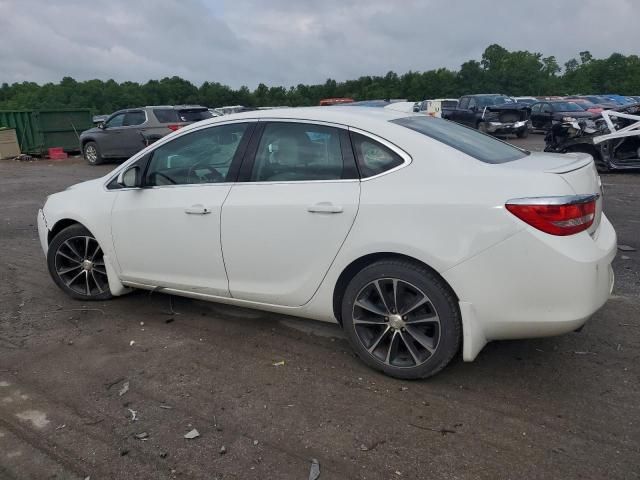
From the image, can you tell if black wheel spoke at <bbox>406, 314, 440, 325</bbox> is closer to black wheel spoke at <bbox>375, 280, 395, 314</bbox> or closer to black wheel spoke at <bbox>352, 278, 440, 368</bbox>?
black wheel spoke at <bbox>352, 278, 440, 368</bbox>

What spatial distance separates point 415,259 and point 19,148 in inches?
870

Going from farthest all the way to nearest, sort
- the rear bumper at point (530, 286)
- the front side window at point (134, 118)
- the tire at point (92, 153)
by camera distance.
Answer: the tire at point (92, 153) → the front side window at point (134, 118) → the rear bumper at point (530, 286)

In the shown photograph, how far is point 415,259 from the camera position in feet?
10.3

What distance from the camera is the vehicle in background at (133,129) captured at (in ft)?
53.6

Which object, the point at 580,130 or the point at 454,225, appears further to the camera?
the point at 580,130

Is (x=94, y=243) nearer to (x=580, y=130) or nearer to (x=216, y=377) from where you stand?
(x=216, y=377)

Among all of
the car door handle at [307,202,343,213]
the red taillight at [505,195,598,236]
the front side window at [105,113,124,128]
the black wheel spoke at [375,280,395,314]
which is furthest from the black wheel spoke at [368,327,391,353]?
the front side window at [105,113,124,128]

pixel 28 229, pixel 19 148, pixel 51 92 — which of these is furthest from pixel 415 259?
pixel 51 92

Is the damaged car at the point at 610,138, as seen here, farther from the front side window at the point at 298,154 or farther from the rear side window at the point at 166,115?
the rear side window at the point at 166,115

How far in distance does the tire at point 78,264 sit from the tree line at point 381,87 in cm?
6345

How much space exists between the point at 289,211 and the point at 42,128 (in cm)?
2101

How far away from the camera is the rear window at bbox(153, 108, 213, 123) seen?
16.4 meters

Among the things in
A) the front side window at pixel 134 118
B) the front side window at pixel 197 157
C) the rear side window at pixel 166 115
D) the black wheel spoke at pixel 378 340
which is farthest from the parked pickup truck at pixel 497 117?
the black wheel spoke at pixel 378 340

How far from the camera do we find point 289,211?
3.48 m
